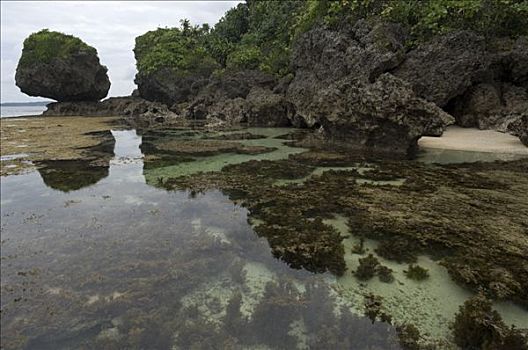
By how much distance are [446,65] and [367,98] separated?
8.23m

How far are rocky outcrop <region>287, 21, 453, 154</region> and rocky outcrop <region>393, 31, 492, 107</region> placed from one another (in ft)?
4.33

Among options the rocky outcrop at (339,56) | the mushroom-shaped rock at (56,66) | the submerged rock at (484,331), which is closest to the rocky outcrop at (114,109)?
the mushroom-shaped rock at (56,66)

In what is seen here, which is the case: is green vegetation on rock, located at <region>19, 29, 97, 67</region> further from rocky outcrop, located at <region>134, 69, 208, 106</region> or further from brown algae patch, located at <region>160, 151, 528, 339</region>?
brown algae patch, located at <region>160, 151, 528, 339</region>

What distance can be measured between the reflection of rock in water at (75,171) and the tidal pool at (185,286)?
5.53 feet

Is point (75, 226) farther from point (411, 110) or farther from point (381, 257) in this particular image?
point (411, 110)

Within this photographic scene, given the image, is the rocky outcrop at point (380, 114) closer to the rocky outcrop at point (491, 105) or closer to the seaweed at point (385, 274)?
the rocky outcrop at point (491, 105)

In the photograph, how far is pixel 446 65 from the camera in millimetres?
21469

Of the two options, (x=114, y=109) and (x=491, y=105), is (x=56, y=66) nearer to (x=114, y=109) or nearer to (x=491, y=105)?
(x=114, y=109)

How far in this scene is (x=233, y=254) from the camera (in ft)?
23.1

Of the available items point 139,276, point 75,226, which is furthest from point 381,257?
point 75,226

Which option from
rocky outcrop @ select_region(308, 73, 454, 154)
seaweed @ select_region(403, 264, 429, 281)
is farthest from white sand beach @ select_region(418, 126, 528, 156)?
seaweed @ select_region(403, 264, 429, 281)

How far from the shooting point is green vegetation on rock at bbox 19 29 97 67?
1960 inches

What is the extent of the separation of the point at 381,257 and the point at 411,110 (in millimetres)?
11243

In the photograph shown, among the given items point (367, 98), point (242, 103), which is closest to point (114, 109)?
point (242, 103)
